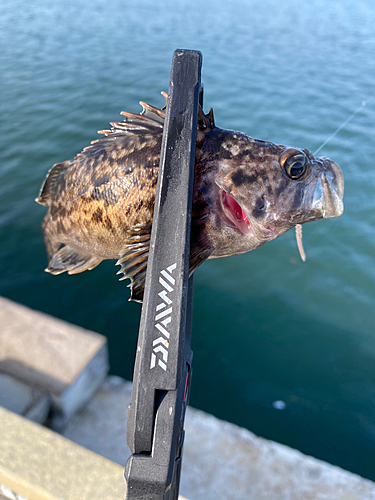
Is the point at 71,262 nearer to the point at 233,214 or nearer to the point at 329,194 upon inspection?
the point at 233,214

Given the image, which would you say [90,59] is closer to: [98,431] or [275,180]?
[98,431]

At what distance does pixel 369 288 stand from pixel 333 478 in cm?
381

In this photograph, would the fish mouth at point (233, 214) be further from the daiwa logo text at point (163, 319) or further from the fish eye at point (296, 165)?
the daiwa logo text at point (163, 319)

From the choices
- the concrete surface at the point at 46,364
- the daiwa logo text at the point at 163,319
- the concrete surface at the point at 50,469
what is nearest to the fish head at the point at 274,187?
the daiwa logo text at the point at 163,319

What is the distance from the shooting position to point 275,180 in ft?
6.23

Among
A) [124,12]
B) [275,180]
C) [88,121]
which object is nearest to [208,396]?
[275,180]

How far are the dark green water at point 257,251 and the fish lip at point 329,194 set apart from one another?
4151 mm

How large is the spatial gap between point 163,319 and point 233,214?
0.79 m

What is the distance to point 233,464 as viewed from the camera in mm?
3957

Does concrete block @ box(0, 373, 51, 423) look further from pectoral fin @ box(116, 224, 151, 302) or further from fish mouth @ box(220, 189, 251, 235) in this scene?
fish mouth @ box(220, 189, 251, 235)

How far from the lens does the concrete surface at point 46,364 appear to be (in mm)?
4156

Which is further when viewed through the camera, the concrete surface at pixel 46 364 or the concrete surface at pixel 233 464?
the concrete surface at pixel 46 364

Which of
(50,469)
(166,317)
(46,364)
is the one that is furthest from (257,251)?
(166,317)

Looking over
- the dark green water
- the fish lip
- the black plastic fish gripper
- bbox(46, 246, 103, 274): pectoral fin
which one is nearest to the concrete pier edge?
the dark green water
